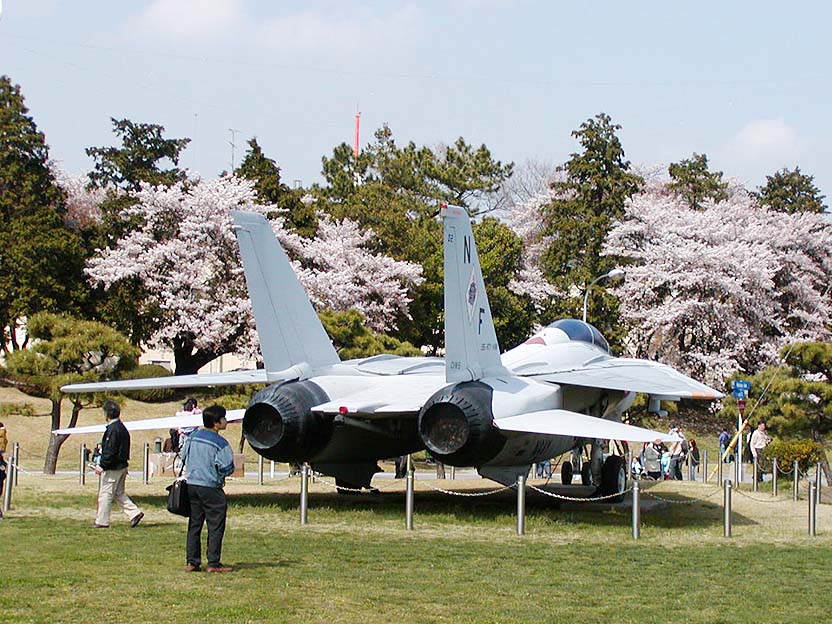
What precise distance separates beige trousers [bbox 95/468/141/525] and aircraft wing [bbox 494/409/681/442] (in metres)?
5.26

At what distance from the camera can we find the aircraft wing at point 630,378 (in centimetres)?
1877

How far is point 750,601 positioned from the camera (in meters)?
10.8

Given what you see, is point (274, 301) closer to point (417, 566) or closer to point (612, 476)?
point (417, 566)

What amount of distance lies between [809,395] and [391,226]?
28.7m

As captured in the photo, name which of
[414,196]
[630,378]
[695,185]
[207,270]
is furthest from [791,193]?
[630,378]

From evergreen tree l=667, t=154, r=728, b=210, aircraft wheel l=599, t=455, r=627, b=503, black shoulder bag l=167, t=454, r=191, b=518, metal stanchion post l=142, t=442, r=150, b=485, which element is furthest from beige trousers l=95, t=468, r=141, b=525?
evergreen tree l=667, t=154, r=728, b=210

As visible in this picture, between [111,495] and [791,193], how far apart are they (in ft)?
200

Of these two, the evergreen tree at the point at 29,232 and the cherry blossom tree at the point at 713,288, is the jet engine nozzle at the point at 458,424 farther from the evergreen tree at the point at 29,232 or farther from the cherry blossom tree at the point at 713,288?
the cherry blossom tree at the point at 713,288

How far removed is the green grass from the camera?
977 centimetres

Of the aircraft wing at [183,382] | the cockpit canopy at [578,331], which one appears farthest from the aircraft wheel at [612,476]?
the aircraft wing at [183,382]

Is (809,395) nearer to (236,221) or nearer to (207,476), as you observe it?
(236,221)

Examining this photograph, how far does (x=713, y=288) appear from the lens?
51750 mm

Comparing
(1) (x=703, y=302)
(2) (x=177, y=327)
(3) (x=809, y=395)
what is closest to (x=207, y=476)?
(3) (x=809, y=395)

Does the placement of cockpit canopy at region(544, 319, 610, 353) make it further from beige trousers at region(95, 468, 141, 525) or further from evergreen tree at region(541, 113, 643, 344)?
evergreen tree at region(541, 113, 643, 344)
